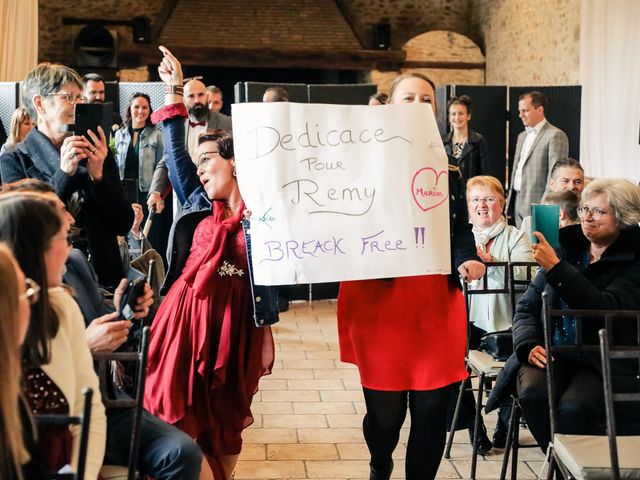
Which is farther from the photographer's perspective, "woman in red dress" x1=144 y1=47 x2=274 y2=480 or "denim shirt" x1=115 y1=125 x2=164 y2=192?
"denim shirt" x1=115 y1=125 x2=164 y2=192

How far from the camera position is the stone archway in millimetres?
14070

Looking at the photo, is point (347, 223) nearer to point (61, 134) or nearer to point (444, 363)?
point (444, 363)

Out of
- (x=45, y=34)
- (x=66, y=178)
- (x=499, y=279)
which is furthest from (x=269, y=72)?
(x=66, y=178)

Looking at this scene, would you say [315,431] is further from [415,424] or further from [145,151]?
[145,151]

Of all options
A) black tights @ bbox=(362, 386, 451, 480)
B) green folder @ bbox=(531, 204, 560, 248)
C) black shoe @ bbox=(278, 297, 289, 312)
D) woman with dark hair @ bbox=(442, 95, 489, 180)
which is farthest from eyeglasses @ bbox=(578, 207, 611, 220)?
woman with dark hair @ bbox=(442, 95, 489, 180)

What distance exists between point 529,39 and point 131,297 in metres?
10.7

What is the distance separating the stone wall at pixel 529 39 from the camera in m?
10.8

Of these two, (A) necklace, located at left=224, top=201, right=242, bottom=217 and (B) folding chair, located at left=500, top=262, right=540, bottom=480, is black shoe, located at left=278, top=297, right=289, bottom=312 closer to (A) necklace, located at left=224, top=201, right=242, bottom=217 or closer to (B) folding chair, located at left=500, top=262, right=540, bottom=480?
(A) necklace, located at left=224, top=201, right=242, bottom=217

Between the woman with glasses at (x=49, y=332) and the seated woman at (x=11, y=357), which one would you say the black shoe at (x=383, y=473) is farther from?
the seated woman at (x=11, y=357)

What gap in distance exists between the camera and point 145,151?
21.5 feet

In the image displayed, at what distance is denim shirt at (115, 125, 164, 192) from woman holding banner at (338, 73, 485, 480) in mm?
3876

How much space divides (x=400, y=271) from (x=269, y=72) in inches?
501

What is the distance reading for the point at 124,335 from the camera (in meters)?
2.53

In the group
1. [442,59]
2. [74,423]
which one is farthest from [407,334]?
[442,59]
